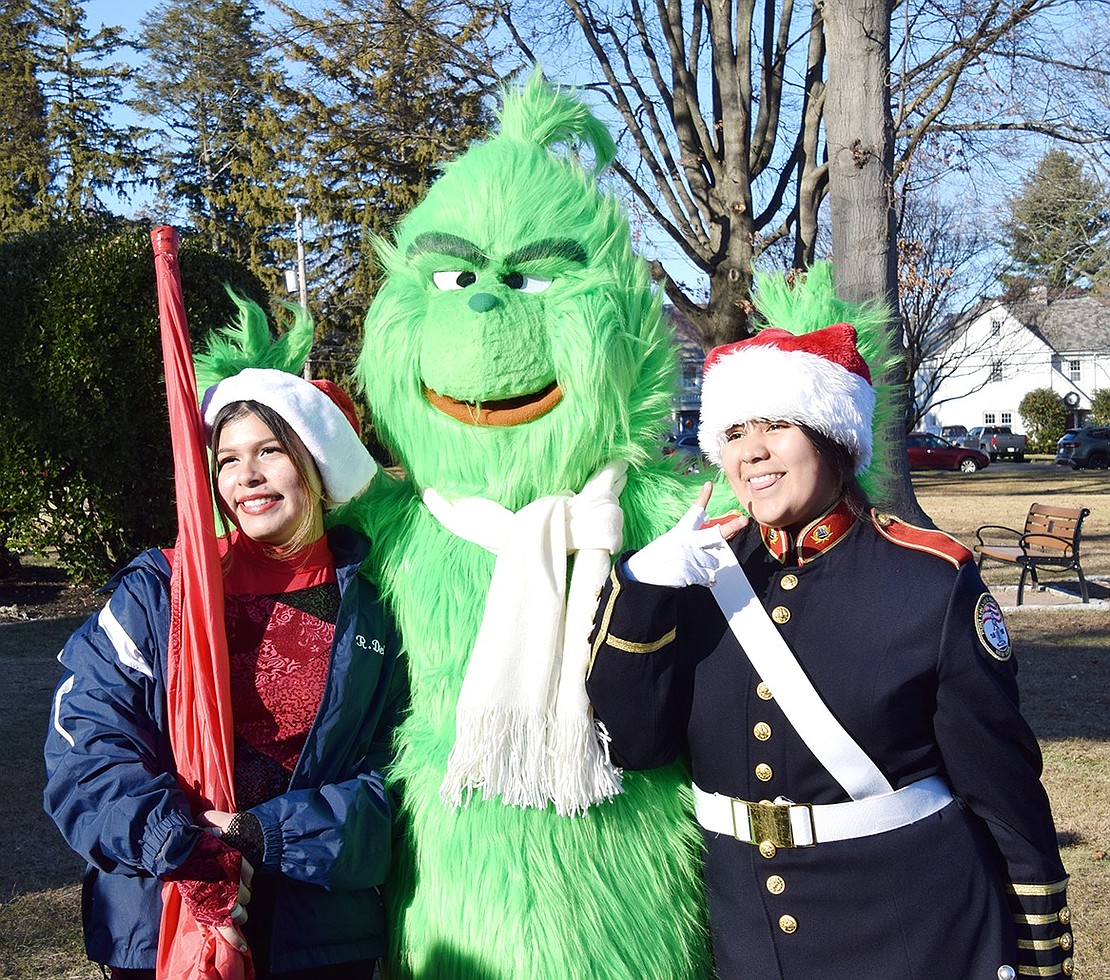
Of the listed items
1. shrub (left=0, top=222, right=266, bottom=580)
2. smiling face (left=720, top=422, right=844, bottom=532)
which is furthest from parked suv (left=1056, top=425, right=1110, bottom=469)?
smiling face (left=720, top=422, right=844, bottom=532)

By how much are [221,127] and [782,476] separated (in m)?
34.4

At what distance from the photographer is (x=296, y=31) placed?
13.4 meters

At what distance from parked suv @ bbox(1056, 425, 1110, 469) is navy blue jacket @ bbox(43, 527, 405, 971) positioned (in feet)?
115

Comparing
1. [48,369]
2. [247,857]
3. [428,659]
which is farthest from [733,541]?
[48,369]

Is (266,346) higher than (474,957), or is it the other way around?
(266,346)

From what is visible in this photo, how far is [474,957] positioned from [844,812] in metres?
0.90

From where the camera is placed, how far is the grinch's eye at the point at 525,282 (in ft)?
9.23

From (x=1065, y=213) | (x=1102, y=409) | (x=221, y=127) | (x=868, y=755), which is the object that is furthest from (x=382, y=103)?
(x=1102, y=409)

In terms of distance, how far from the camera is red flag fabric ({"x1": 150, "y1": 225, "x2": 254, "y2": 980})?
2271 mm

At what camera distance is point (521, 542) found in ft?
8.48

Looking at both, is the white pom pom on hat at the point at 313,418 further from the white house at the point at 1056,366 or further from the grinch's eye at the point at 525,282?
the white house at the point at 1056,366

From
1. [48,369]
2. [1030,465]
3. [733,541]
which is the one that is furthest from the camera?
[1030,465]

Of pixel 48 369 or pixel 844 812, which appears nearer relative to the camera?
pixel 844 812

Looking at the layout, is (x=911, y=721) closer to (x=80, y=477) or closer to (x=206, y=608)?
(x=206, y=608)
